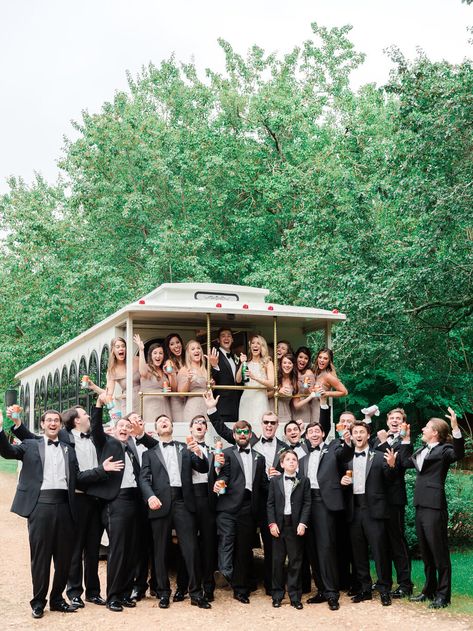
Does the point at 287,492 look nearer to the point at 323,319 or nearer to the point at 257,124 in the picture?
the point at 323,319

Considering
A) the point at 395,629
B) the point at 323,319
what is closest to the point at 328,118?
the point at 323,319

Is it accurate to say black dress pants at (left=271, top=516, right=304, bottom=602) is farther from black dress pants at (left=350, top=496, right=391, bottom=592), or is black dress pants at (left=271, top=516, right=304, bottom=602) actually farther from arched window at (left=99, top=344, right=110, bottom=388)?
arched window at (left=99, top=344, right=110, bottom=388)

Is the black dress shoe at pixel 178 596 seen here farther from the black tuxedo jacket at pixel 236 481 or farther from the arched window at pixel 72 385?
the arched window at pixel 72 385

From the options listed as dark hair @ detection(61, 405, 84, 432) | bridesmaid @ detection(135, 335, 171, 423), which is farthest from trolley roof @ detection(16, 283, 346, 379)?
dark hair @ detection(61, 405, 84, 432)

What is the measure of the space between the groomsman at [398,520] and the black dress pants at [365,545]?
0.17 m

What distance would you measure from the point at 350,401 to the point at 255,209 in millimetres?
7867

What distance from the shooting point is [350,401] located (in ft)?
68.0

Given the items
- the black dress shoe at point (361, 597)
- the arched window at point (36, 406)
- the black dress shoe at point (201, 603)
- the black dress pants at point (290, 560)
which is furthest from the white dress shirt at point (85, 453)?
the arched window at point (36, 406)

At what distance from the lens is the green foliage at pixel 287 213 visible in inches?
545

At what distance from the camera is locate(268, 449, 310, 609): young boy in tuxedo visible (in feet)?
28.5

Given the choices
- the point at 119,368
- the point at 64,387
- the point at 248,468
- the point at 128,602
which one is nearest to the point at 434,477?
the point at 248,468

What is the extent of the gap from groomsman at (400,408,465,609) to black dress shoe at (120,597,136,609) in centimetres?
288

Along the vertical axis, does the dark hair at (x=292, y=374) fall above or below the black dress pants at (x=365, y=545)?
above

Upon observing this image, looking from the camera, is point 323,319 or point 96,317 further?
point 96,317
